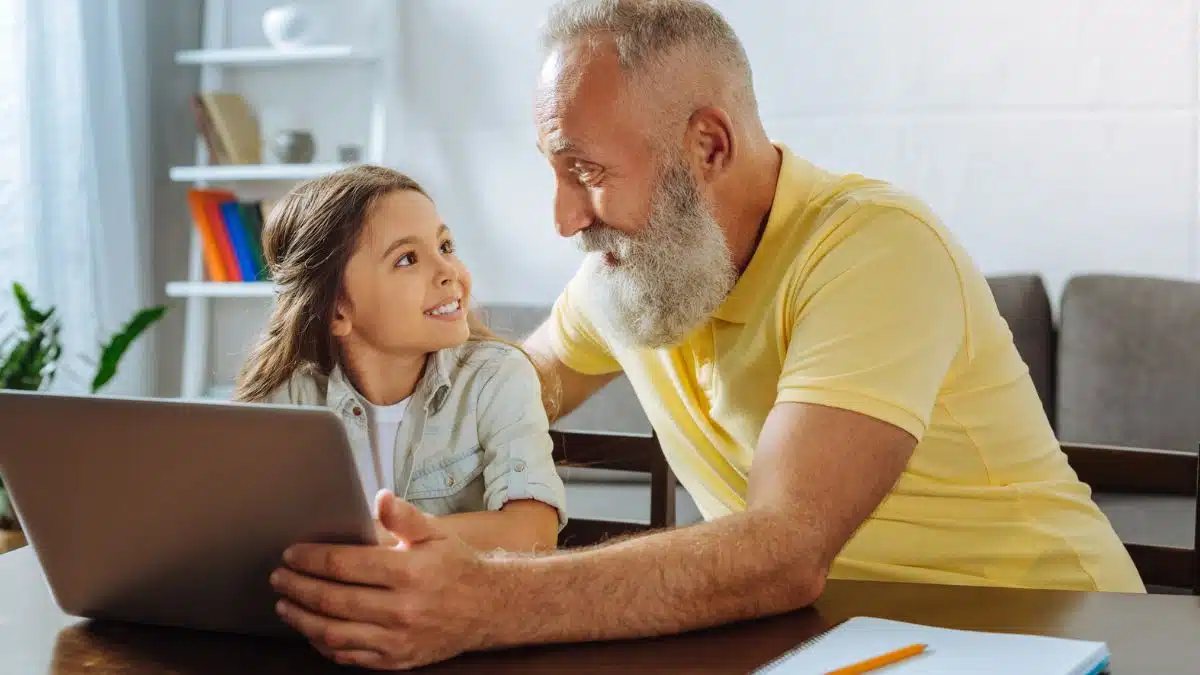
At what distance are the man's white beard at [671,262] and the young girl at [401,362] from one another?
0.54 ft

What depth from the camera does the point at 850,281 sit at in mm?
1334

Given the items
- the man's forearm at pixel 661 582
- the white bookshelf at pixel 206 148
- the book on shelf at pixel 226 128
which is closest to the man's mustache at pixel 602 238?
the man's forearm at pixel 661 582

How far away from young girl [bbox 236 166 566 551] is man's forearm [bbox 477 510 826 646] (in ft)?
1.33

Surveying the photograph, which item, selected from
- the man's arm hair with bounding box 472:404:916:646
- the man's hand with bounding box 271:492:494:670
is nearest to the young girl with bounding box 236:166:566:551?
the man's arm hair with bounding box 472:404:916:646

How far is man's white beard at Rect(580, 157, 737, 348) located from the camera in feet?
4.94

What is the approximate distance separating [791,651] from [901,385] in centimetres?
40

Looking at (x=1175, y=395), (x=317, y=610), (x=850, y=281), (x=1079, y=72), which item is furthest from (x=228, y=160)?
(x=317, y=610)

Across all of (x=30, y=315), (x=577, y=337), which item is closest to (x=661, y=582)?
(x=577, y=337)

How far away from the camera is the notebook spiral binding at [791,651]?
0.88m

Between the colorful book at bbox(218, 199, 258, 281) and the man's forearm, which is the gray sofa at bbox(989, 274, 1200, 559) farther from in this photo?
the colorful book at bbox(218, 199, 258, 281)

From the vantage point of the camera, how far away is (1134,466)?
145cm

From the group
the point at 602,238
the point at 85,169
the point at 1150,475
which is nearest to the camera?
the point at 1150,475

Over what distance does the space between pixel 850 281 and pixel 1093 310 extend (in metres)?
1.85

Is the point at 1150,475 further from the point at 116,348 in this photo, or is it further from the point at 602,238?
the point at 116,348
